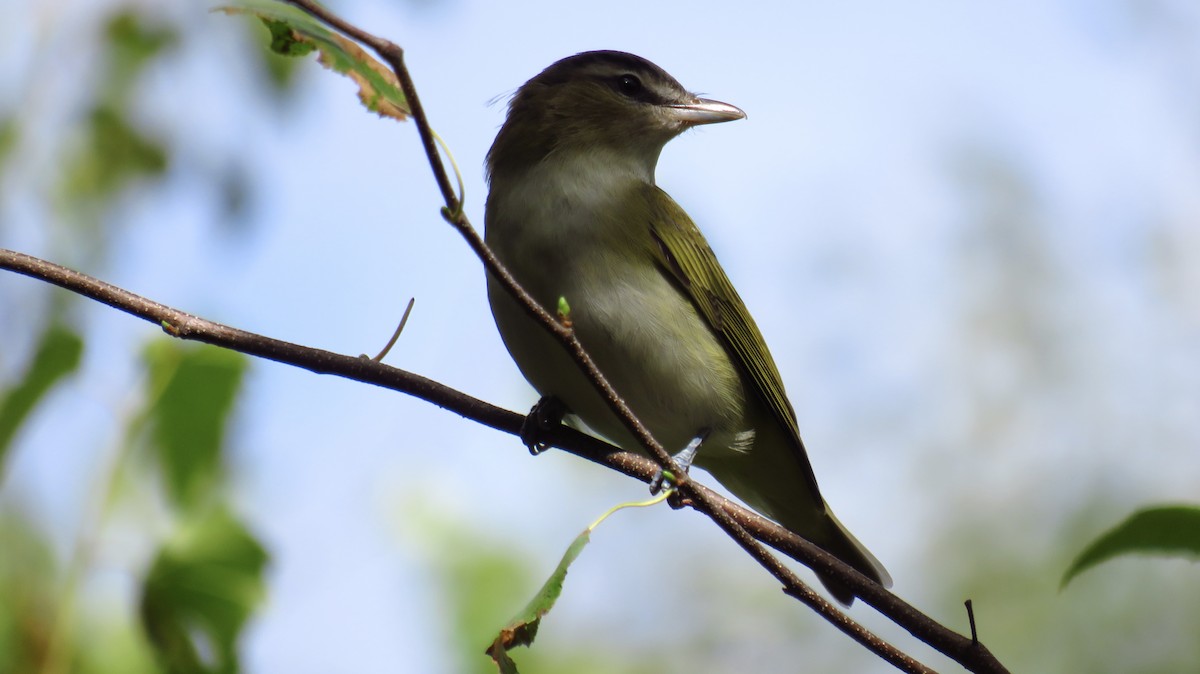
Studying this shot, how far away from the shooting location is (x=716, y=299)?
4.02 m

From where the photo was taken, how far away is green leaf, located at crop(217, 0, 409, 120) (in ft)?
5.93

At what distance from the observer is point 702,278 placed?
13.1 feet

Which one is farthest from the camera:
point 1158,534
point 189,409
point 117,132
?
point 117,132

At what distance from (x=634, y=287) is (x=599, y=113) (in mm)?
1023

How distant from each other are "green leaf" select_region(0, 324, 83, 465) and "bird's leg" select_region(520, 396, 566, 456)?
3.46 ft

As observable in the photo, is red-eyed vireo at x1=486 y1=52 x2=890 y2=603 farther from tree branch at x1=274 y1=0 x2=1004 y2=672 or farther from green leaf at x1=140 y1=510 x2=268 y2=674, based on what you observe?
green leaf at x1=140 y1=510 x2=268 y2=674

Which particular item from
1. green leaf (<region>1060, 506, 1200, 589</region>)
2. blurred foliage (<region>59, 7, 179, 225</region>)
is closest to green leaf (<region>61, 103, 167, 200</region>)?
blurred foliage (<region>59, 7, 179, 225</region>)

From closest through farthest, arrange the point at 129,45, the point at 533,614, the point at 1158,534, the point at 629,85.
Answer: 1. the point at 1158,534
2. the point at 533,614
3. the point at 629,85
4. the point at 129,45

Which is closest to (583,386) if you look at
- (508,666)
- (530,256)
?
(530,256)

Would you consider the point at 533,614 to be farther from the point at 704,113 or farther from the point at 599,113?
the point at 704,113

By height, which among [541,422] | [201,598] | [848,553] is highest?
[848,553]

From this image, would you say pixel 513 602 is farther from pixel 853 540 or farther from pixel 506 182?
pixel 506 182

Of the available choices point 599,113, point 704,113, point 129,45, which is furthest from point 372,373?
point 129,45

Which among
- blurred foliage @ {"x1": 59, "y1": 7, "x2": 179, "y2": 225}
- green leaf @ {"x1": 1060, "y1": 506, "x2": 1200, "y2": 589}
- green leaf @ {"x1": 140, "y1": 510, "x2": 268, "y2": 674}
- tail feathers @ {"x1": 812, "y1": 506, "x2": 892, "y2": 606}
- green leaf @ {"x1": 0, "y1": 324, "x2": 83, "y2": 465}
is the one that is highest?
blurred foliage @ {"x1": 59, "y1": 7, "x2": 179, "y2": 225}
